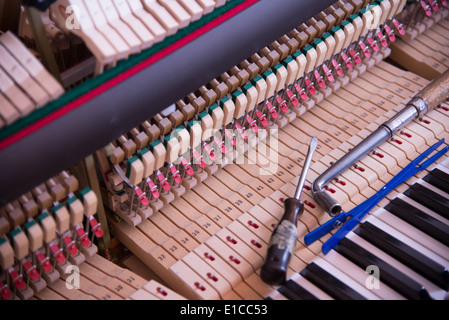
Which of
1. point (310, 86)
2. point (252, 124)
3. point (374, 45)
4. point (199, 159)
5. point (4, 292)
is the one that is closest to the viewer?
point (4, 292)

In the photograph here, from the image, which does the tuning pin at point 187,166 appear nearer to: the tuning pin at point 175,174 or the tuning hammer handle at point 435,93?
the tuning pin at point 175,174

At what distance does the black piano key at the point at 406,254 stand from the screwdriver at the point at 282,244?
0.36m

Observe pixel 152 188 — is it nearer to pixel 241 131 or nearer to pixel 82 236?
pixel 82 236

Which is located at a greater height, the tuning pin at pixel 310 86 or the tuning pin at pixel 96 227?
the tuning pin at pixel 310 86

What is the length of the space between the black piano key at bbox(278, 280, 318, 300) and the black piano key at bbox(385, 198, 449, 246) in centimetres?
72

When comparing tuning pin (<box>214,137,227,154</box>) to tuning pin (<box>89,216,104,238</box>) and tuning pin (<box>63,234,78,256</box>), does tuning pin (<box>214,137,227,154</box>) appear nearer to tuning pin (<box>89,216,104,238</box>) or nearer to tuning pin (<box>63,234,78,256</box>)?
tuning pin (<box>89,216,104,238</box>)

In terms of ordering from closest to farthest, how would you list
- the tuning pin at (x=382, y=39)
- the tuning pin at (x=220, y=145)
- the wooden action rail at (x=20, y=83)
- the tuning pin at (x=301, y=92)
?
the wooden action rail at (x=20, y=83) → the tuning pin at (x=220, y=145) → the tuning pin at (x=301, y=92) → the tuning pin at (x=382, y=39)

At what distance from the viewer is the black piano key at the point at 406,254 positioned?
3045mm

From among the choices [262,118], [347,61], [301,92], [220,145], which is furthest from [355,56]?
[220,145]

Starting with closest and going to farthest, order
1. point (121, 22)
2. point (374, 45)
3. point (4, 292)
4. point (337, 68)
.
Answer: point (121, 22)
point (4, 292)
point (337, 68)
point (374, 45)

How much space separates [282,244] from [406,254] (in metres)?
0.64

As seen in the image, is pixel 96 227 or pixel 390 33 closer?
pixel 96 227

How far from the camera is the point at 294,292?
300 cm

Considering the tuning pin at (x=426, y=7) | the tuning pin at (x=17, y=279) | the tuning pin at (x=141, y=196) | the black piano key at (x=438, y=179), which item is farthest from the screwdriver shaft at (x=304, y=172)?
the tuning pin at (x=426, y=7)
